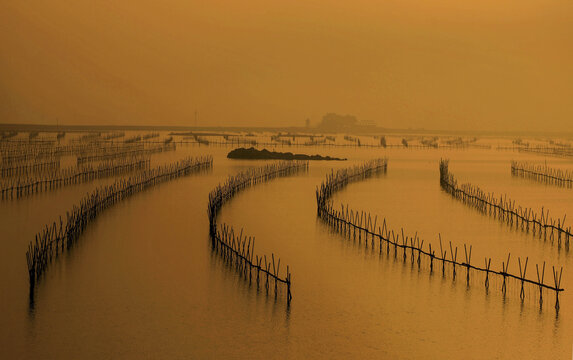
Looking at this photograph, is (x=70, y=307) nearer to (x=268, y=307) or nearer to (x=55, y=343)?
(x=55, y=343)

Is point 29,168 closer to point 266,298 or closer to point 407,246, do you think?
point 407,246

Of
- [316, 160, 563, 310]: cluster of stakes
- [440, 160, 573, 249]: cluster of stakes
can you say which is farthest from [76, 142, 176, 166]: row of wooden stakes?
[440, 160, 573, 249]: cluster of stakes

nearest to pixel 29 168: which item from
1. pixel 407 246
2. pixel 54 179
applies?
pixel 54 179

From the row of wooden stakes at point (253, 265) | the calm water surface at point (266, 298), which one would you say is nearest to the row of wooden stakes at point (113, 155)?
the calm water surface at point (266, 298)

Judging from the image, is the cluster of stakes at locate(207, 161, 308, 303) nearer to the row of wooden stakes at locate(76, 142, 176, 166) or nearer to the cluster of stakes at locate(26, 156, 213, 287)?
the cluster of stakes at locate(26, 156, 213, 287)

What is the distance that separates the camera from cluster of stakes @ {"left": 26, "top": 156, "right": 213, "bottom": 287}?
1195 centimetres

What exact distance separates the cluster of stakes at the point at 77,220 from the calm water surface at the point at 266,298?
266mm

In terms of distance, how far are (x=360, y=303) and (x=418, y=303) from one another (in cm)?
83

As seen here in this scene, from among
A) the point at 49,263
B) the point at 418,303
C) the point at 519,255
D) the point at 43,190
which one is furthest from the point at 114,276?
the point at 43,190

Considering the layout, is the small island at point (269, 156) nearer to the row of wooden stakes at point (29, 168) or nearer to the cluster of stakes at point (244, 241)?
the cluster of stakes at point (244, 241)

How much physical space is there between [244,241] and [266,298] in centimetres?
186

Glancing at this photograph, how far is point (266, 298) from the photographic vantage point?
10883 mm

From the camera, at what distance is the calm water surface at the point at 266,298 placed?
30.1 feet

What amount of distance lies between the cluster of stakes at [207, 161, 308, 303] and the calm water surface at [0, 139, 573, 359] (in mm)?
267
